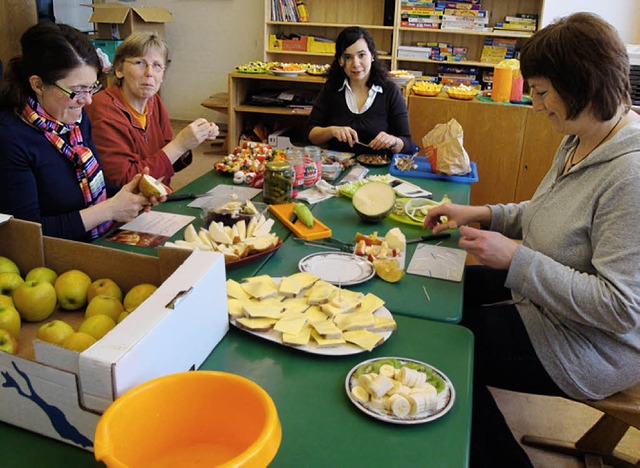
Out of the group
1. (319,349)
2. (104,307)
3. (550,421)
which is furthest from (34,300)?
(550,421)

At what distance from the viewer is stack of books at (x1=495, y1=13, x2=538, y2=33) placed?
520cm

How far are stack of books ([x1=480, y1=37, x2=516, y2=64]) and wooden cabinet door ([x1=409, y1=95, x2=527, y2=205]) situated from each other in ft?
6.11

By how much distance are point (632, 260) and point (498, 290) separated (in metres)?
0.70

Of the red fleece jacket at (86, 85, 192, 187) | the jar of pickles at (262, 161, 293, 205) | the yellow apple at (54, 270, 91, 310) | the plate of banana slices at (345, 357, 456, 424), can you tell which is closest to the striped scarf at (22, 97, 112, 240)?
the red fleece jacket at (86, 85, 192, 187)

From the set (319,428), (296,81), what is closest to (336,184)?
(319,428)

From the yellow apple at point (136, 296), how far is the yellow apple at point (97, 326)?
0.28 feet

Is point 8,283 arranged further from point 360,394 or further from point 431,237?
point 431,237

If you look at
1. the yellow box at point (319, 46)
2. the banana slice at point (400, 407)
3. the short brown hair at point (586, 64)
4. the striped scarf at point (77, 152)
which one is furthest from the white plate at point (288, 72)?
the banana slice at point (400, 407)

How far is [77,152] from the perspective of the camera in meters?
1.86

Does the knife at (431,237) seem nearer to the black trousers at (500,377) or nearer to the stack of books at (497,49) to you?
the black trousers at (500,377)

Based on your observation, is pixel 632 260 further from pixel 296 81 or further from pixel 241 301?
pixel 296 81

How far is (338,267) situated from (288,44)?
471 cm

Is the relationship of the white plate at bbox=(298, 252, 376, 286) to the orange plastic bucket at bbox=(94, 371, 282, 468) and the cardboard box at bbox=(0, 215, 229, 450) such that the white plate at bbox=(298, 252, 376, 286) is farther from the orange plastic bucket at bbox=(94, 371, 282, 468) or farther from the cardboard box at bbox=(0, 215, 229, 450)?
the orange plastic bucket at bbox=(94, 371, 282, 468)

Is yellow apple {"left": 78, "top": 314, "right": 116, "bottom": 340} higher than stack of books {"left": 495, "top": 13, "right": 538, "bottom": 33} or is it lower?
lower
